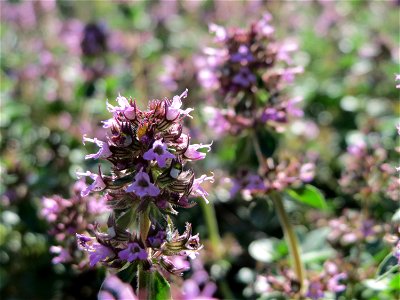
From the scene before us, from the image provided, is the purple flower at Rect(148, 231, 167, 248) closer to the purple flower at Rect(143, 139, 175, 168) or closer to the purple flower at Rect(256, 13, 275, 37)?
the purple flower at Rect(143, 139, 175, 168)

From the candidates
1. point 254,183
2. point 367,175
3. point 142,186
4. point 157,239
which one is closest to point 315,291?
point 254,183

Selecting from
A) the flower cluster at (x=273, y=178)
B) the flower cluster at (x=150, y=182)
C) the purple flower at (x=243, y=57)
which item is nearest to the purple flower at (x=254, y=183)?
the flower cluster at (x=273, y=178)

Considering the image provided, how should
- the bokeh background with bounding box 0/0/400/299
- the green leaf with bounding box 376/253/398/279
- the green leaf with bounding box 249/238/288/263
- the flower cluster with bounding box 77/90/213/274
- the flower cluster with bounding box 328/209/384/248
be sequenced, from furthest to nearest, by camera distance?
the bokeh background with bounding box 0/0/400/299
the green leaf with bounding box 249/238/288/263
the flower cluster with bounding box 328/209/384/248
the green leaf with bounding box 376/253/398/279
the flower cluster with bounding box 77/90/213/274

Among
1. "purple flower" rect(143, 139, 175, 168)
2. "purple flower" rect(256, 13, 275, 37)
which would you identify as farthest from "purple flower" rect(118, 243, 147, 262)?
"purple flower" rect(256, 13, 275, 37)

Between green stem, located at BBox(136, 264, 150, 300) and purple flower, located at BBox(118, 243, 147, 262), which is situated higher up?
purple flower, located at BBox(118, 243, 147, 262)

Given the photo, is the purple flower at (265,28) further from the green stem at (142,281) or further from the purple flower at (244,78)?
the green stem at (142,281)

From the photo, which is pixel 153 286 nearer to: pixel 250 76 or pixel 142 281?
pixel 142 281

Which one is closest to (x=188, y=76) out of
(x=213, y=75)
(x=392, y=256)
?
(x=213, y=75)
